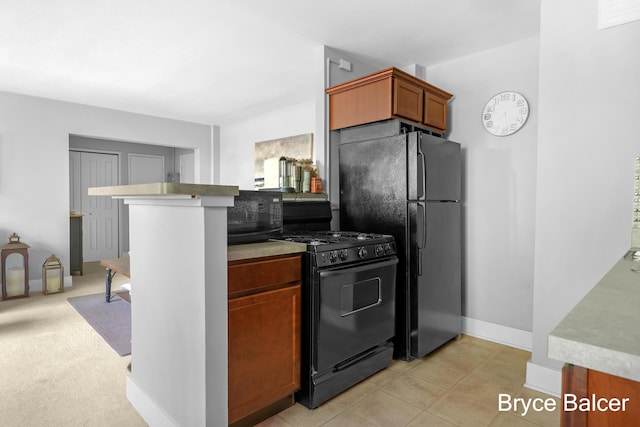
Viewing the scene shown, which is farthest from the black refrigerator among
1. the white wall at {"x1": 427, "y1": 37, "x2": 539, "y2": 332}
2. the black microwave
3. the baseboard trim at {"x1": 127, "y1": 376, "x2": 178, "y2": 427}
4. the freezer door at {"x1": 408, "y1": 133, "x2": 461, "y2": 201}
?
the baseboard trim at {"x1": 127, "y1": 376, "x2": 178, "y2": 427}

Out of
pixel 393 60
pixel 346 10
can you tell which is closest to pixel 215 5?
pixel 346 10

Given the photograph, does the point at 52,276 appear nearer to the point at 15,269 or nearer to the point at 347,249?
the point at 15,269

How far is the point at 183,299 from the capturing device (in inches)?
67.1

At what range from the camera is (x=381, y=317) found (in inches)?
101

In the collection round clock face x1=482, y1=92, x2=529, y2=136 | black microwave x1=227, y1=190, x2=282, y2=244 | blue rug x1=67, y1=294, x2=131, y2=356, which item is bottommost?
blue rug x1=67, y1=294, x2=131, y2=356

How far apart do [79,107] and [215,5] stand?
3.72 metres

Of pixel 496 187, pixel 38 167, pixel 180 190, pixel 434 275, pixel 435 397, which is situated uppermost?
pixel 38 167

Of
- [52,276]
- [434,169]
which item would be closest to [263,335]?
[434,169]

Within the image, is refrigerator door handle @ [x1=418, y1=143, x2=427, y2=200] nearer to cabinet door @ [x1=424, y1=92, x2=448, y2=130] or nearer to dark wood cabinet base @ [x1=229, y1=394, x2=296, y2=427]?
cabinet door @ [x1=424, y1=92, x2=448, y2=130]

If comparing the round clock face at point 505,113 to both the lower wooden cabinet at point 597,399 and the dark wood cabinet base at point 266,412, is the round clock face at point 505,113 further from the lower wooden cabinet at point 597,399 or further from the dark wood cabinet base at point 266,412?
the lower wooden cabinet at point 597,399

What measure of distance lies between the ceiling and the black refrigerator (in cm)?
80

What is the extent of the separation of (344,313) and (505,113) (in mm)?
2294

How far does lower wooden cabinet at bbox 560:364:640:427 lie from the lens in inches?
25.4

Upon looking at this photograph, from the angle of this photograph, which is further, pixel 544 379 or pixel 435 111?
pixel 435 111
